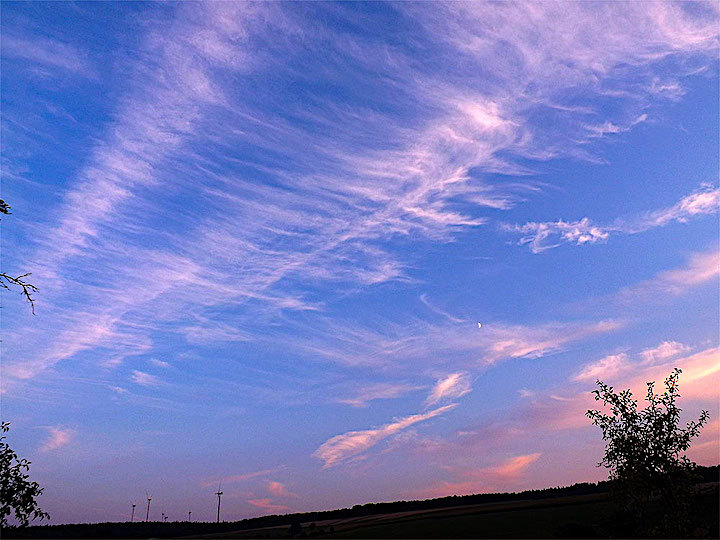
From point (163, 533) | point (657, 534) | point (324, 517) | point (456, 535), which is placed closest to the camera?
point (657, 534)

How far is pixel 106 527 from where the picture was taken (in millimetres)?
187750

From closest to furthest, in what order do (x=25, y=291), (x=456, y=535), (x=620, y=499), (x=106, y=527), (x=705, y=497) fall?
1. (x=25, y=291)
2. (x=620, y=499)
3. (x=705, y=497)
4. (x=456, y=535)
5. (x=106, y=527)

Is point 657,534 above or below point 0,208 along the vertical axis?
below

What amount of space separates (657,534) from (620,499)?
3460 millimetres

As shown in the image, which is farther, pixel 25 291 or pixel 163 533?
pixel 163 533

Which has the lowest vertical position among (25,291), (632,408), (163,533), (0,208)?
(163,533)

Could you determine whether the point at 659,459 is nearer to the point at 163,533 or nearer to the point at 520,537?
the point at 520,537

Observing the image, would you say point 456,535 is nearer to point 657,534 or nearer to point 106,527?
point 657,534

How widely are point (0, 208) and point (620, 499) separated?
47765 millimetres

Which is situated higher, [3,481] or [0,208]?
[0,208]

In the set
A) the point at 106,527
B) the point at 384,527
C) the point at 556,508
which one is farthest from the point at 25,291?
the point at 106,527

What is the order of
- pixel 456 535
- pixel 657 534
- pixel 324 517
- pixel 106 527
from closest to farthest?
pixel 657 534
pixel 456 535
pixel 324 517
pixel 106 527

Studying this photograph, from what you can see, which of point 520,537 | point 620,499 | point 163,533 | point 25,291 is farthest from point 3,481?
point 163,533

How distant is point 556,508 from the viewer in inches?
3543
